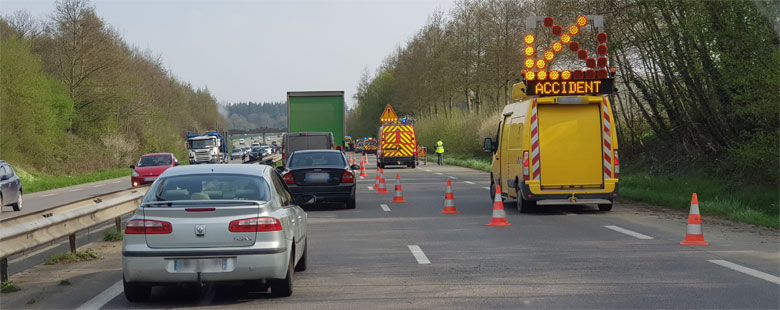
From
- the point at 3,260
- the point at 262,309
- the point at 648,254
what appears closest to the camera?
the point at 262,309

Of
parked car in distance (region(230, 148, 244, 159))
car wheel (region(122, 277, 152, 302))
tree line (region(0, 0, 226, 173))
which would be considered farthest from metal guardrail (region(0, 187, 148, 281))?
parked car in distance (region(230, 148, 244, 159))

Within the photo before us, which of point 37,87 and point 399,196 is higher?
point 37,87

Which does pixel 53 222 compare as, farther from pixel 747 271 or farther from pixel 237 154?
pixel 237 154

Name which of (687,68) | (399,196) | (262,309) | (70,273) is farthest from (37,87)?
(262,309)

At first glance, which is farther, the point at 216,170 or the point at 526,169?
the point at 526,169

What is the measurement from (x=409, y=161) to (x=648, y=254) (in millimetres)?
38822

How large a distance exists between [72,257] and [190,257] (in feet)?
15.1

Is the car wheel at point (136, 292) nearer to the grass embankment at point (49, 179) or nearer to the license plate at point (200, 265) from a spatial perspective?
the license plate at point (200, 265)

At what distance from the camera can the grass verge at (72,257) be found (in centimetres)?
1152

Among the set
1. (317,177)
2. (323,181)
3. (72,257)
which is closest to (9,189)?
(317,177)

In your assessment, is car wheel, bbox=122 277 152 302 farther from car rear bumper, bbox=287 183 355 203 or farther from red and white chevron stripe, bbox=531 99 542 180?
car rear bumper, bbox=287 183 355 203

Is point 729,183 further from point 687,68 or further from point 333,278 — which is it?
point 333,278

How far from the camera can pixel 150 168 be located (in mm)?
29922

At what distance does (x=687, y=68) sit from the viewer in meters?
21.5
